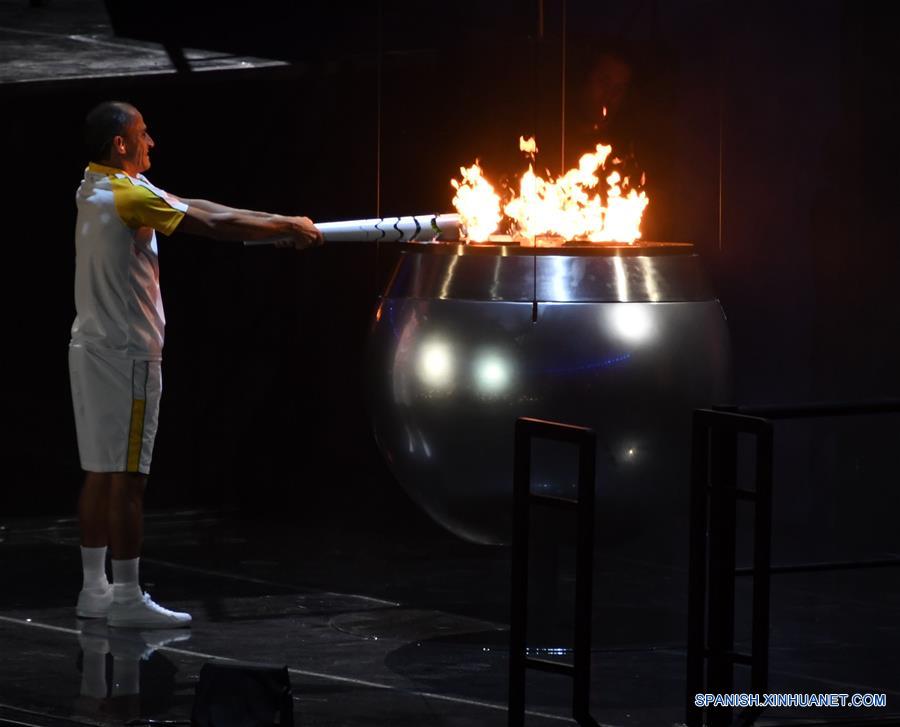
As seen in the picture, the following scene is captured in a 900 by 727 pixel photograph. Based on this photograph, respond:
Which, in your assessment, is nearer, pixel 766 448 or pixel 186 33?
pixel 766 448

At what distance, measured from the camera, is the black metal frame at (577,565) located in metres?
4.88

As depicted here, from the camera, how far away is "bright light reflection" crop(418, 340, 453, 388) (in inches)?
241

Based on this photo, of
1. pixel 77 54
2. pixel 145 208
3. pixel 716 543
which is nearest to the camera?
pixel 716 543

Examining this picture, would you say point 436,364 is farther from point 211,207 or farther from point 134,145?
point 134,145

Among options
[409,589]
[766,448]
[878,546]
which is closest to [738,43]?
[878,546]

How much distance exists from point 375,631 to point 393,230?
137cm

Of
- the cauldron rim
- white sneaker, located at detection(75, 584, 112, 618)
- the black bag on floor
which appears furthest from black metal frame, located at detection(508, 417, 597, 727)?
white sneaker, located at detection(75, 584, 112, 618)

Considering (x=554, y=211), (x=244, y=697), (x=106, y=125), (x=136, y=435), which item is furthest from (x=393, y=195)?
(x=244, y=697)

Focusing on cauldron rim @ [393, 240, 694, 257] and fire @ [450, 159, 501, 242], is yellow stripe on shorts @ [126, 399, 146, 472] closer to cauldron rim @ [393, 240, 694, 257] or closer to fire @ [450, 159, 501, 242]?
cauldron rim @ [393, 240, 694, 257]

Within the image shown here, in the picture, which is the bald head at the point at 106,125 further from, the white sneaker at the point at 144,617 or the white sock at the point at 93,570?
the white sneaker at the point at 144,617

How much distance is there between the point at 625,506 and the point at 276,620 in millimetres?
1336

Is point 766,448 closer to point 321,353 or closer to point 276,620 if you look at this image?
point 276,620

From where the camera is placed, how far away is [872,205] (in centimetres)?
802

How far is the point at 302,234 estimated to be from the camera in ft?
22.0
